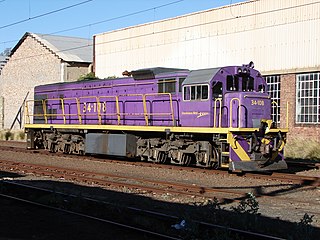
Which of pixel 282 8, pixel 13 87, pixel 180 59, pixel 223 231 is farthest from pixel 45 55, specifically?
pixel 223 231

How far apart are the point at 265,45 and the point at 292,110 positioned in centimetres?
390

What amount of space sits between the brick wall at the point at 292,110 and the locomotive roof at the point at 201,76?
11025 millimetres

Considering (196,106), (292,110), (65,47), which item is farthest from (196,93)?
(65,47)

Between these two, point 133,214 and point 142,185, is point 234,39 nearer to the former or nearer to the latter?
point 142,185

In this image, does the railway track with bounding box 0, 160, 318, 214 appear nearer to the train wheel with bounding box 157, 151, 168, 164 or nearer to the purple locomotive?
the purple locomotive

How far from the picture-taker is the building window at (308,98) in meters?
24.1

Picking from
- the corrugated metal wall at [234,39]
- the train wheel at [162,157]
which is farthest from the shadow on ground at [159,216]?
the corrugated metal wall at [234,39]

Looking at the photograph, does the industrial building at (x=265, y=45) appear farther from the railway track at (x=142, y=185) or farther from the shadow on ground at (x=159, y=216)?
the shadow on ground at (x=159, y=216)

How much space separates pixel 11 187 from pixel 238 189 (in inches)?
219

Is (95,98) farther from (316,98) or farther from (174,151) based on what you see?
(316,98)

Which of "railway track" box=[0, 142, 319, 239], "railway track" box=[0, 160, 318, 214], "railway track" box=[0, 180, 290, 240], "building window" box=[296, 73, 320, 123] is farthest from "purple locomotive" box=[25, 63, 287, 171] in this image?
"building window" box=[296, 73, 320, 123]

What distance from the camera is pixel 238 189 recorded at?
1184cm

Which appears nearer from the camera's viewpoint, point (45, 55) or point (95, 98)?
point (95, 98)

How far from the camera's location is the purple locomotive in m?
14.4
